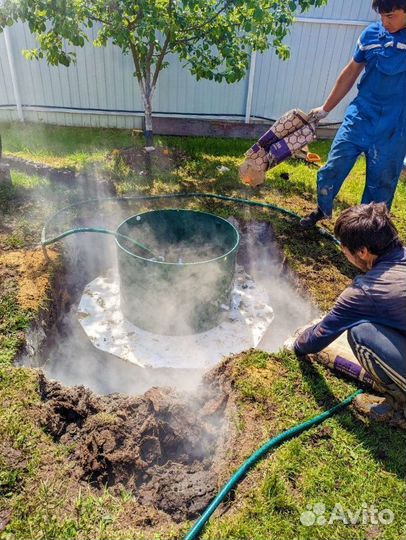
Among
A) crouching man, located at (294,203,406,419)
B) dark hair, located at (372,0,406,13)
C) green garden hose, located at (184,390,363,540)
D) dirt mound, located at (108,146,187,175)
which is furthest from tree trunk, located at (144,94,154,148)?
green garden hose, located at (184,390,363,540)

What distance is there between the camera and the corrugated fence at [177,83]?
262 inches

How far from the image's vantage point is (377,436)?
2.39 m

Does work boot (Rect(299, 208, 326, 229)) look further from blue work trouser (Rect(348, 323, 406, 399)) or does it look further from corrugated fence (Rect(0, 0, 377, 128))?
corrugated fence (Rect(0, 0, 377, 128))

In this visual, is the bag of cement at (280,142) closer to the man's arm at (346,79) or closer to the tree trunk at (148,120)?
the man's arm at (346,79)

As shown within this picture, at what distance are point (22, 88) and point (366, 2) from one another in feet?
18.7

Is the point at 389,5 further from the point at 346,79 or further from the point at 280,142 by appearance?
the point at 280,142

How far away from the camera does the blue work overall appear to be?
3.41m

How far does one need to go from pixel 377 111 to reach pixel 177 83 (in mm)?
4131

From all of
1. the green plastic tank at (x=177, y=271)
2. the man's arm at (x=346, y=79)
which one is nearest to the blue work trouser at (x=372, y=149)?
the man's arm at (x=346, y=79)

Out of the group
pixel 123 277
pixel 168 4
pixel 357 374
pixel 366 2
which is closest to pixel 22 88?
pixel 168 4

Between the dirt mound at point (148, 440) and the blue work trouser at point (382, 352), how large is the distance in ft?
3.03

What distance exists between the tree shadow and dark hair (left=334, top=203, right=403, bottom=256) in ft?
3.12

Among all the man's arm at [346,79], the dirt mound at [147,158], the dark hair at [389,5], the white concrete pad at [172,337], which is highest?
the dark hair at [389,5]

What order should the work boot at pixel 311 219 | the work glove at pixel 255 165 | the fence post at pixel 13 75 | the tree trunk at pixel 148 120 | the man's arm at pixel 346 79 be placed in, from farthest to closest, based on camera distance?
1. the fence post at pixel 13 75
2. the tree trunk at pixel 148 120
3. the work boot at pixel 311 219
4. the work glove at pixel 255 165
5. the man's arm at pixel 346 79
